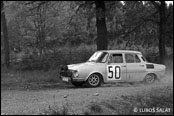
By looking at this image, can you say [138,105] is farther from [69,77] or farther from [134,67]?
[134,67]

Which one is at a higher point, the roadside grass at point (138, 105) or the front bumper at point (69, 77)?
the front bumper at point (69, 77)

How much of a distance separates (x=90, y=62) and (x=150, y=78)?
3106mm

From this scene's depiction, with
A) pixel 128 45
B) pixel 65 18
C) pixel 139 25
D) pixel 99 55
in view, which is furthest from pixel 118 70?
pixel 65 18

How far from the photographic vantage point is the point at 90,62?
45.2ft

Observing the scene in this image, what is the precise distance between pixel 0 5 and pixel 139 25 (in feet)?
33.2

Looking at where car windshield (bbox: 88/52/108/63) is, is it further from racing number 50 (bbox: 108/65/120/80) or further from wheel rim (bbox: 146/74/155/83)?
wheel rim (bbox: 146/74/155/83)

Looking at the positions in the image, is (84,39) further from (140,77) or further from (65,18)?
(140,77)

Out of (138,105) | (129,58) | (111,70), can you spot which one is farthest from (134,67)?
(138,105)

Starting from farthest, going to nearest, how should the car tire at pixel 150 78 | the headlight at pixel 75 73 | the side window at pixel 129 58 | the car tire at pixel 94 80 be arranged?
the car tire at pixel 150 78 → the side window at pixel 129 58 → the car tire at pixel 94 80 → the headlight at pixel 75 73

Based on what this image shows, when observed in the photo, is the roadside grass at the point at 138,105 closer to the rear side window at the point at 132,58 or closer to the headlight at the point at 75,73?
the headlight at the point at 75,73

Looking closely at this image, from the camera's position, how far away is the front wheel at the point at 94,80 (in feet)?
43.4

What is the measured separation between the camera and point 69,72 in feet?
43.1

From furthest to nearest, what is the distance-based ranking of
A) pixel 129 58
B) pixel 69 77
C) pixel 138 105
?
pixel 129 58, pixel 69 77, pixel 138 105

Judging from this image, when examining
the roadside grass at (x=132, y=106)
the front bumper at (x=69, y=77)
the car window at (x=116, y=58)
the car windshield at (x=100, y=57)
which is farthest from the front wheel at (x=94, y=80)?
the roadside grass at (x=132, y=106)
